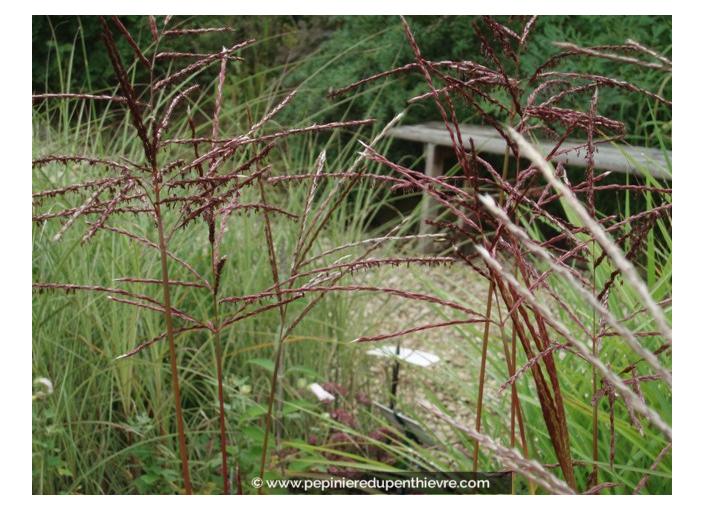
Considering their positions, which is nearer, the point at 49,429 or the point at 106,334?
the point at 49,429

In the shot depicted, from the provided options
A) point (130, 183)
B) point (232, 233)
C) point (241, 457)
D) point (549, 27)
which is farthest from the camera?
point (549, 27)

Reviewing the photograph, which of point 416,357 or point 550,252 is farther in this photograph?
point 416,357

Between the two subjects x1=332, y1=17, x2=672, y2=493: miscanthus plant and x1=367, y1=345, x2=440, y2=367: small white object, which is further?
x1=367, y1=345, x2=440, y2=367: small white object

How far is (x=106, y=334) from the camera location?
2.03 meters

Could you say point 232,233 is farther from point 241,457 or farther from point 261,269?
point 241,457

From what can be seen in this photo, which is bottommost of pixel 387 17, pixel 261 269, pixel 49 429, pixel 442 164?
pixel 49 429

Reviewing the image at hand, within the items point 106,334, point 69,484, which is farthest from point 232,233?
point 69,484

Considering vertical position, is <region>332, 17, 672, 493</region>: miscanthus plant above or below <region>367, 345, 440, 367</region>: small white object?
above

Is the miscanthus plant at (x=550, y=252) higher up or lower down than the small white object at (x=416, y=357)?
higher up

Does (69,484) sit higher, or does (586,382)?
(586,382)

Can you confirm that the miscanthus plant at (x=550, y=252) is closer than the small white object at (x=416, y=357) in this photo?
Yes

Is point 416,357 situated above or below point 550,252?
below
